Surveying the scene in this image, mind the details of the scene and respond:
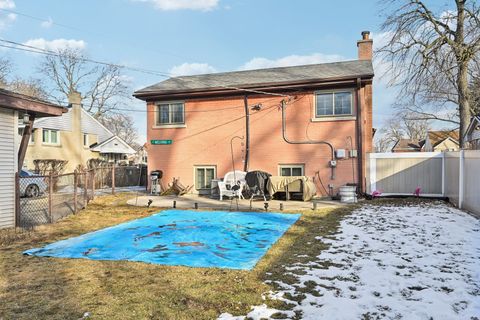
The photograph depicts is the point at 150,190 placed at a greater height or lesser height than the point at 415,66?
lesser

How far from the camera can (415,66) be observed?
19812 mm

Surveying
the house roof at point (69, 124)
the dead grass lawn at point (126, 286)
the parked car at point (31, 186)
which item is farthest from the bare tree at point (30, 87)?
the dead grass lawn at point (126, 286)

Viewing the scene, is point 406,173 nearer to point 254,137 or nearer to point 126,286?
point 254,137

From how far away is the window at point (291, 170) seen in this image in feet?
50.8

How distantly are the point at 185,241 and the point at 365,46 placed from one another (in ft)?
50.7

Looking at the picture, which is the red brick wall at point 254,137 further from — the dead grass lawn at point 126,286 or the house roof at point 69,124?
the house roof at point 69,124

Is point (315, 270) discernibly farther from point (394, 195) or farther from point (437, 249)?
point (394, 195)

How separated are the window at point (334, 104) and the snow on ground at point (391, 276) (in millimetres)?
7227

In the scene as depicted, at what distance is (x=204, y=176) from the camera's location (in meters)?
17.0

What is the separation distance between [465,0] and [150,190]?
64.1ft

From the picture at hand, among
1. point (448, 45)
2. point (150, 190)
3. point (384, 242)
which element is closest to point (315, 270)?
point (384, 242)

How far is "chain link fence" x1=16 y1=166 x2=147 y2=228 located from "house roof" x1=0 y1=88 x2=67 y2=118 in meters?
1.65

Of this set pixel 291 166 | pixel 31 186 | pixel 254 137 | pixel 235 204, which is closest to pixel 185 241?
pixel 235 204

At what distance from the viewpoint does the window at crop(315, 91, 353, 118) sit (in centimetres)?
1471
